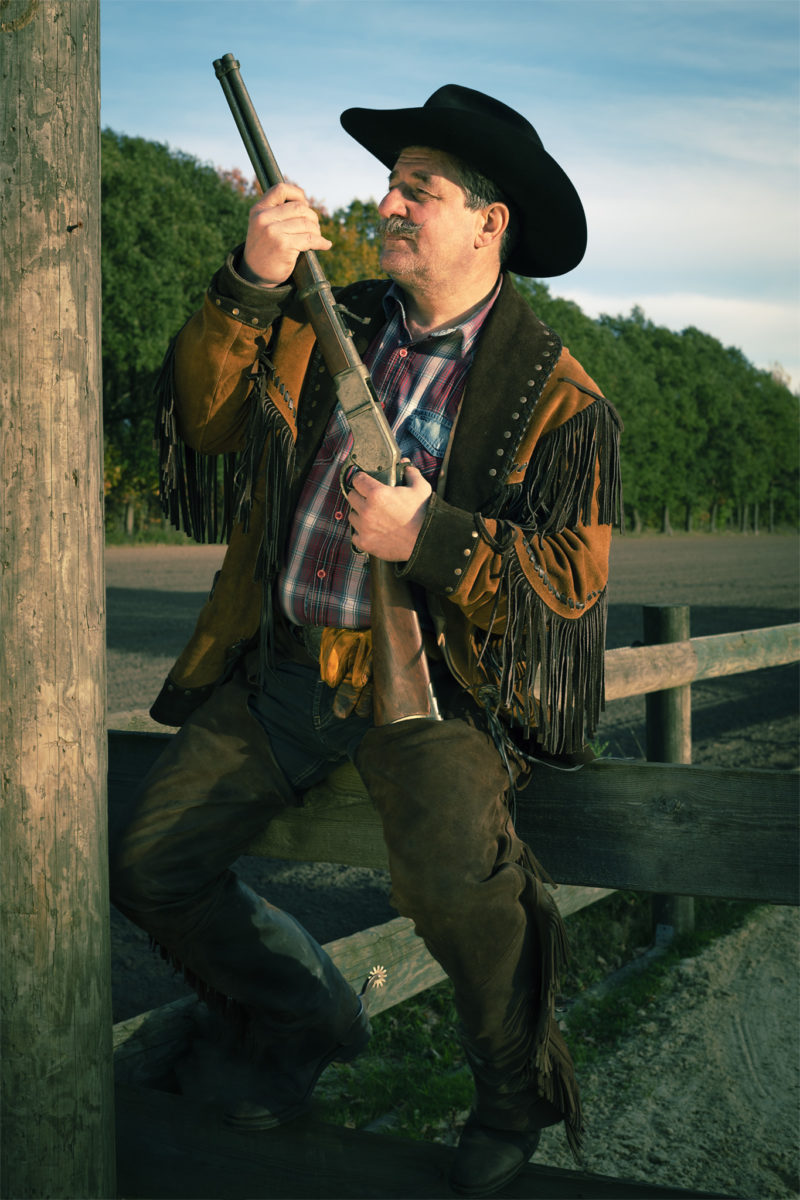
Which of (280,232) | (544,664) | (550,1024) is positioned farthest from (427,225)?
(550,1024)

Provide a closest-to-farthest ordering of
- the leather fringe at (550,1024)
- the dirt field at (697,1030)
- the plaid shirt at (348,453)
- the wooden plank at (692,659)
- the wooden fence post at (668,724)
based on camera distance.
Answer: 1. the leather fringe at (550,1024)
2. the plaid shirt at (348,453)
3. the dirt field at (697,1030)
4. the wooden plank at (692,659)
5. the wooden fence post at (668,724)

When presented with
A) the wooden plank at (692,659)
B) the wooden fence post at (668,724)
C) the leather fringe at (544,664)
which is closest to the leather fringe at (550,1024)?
the leather fringe at (544,664)

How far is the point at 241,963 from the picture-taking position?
3.10m

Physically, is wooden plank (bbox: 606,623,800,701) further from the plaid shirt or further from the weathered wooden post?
the weathered wooden post

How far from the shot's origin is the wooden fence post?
5.70m

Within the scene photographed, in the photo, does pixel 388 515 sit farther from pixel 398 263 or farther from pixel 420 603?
pixel 398 263

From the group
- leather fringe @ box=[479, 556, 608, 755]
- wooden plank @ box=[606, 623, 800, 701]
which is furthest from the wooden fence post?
leather fringe @ box=[479, 556, 608, 755]

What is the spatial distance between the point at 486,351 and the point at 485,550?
0.57 m

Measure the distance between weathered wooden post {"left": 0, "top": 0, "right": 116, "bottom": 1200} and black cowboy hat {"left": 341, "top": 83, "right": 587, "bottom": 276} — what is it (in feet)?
2.84

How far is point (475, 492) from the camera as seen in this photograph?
9.44 ft

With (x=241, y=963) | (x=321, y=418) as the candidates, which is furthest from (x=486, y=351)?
(x=241, y=963)

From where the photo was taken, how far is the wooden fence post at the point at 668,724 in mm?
5703

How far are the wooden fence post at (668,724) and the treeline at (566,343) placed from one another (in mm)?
22481

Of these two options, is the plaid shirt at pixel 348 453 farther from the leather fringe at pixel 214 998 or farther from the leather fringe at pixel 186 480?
the leather fringe at pixel 214 998
